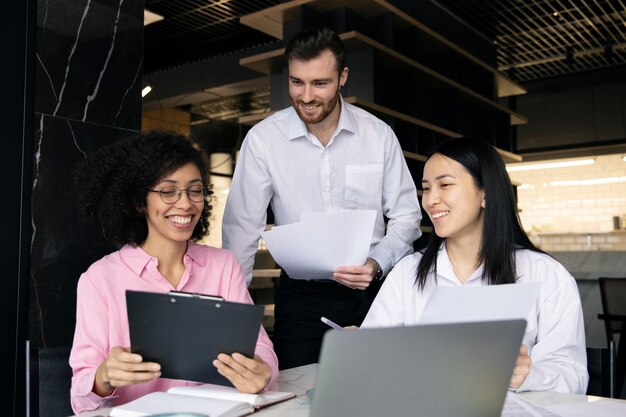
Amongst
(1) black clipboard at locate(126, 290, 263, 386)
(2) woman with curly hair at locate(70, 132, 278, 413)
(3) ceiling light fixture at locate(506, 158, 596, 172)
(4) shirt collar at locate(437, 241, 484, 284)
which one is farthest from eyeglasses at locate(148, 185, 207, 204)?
(3) ceiling light fixture at locate(506, 158, 596, 172)

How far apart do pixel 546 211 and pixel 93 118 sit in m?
7.42

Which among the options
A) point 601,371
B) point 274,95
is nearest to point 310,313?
point 601,371

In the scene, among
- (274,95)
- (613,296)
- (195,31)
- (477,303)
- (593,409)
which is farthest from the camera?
(195,31)

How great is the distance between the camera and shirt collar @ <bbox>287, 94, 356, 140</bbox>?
233 centimetres

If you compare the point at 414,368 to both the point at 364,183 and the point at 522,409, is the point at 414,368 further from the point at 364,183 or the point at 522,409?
the point at 364,183

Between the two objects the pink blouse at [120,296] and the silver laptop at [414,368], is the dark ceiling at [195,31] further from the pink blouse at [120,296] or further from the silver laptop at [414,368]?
the silver laptop at [414,368]

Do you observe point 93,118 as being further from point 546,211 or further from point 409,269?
point 546,211

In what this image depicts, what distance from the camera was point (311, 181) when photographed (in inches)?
92.1

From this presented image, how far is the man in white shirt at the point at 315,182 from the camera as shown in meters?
2.20

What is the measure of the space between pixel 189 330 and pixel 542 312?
964 mm

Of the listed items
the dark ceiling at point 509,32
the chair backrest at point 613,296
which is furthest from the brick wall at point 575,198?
the chair backrest at point 613,296

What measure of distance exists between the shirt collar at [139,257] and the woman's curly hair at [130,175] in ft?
0.37

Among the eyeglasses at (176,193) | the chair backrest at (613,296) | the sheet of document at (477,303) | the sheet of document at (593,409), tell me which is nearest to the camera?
the sheet of document at (477,303)

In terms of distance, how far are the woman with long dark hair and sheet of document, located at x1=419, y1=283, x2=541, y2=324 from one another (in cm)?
71
